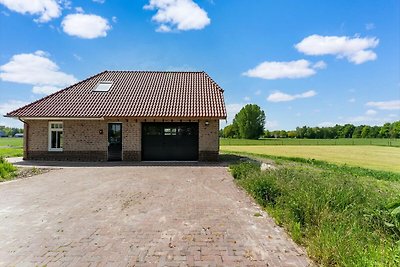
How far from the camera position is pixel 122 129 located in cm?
1706

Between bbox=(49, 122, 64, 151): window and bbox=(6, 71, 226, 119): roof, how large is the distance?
0.84m

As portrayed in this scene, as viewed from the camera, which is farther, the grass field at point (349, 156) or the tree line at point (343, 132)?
the tree line at point (343, 132)

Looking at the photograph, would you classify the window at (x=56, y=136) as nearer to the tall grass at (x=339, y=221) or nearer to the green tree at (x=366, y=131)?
the tall grass at (x=339, y=221)

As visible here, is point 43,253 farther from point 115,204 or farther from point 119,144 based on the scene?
point 119,144

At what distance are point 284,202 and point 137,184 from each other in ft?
18.1

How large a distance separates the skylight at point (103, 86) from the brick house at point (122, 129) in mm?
1711

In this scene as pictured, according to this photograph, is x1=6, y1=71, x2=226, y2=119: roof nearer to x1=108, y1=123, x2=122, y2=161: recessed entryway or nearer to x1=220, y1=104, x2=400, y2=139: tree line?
x1=108, y1=123, x2=122, y2=161: recessed entryway

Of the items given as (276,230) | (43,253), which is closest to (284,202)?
(276,230)

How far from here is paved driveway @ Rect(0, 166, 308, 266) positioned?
4.13 m

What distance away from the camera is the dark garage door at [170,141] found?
17469 mm

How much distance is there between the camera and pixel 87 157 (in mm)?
17141

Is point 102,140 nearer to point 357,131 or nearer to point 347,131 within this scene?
point 347,131

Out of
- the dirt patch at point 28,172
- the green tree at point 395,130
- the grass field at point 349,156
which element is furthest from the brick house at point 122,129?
the green tree at point 395,130

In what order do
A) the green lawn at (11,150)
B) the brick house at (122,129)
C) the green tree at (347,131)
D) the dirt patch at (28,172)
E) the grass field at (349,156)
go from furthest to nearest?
the green tree at (347,131)
the grass field at (349,156)
the green lawn at (11,150)
the brick house at (122,129)
the dirt patch at (28,172)
